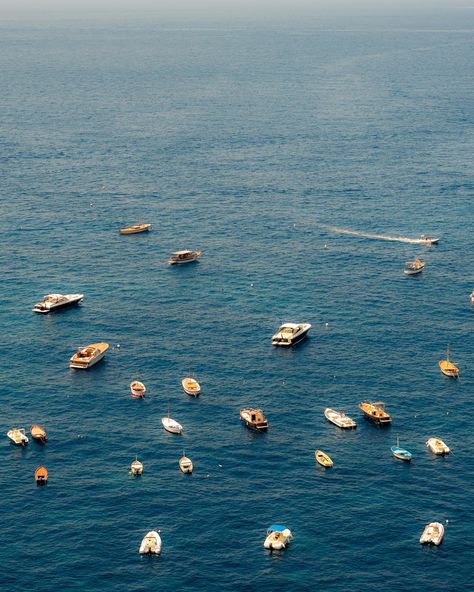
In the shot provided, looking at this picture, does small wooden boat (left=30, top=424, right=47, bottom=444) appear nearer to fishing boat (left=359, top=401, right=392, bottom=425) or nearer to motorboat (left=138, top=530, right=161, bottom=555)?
motorboat (left=138, top=530, right=161, bottom=555)

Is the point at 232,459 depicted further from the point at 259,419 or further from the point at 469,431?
the point at 469,431

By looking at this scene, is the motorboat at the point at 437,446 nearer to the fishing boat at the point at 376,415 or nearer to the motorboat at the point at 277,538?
the fishing boat at the point at 376,415

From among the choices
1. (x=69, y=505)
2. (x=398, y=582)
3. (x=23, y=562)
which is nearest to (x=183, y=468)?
(x=69, y=505)

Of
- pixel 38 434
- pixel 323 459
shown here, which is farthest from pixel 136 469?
pixel 323 459

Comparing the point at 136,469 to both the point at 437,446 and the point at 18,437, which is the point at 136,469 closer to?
the point at 18,437

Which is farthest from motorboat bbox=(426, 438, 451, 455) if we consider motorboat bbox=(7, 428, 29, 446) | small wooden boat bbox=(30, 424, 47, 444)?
motorboat bbox=(7, 428, 29, 446)

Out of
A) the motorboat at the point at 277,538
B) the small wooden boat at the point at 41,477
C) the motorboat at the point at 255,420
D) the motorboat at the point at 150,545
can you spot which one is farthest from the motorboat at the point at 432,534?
the small wooden boat at the point at 41,477

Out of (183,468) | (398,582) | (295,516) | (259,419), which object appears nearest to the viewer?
(398,582)
